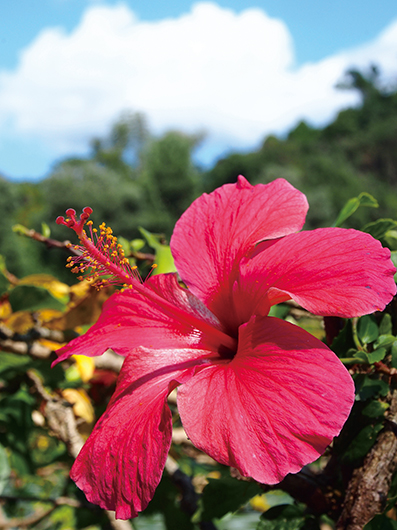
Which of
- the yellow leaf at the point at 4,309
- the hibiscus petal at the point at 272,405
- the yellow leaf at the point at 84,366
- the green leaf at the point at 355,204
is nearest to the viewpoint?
the hibiscus petal at the point at 272,405

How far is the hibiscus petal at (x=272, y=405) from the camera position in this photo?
34cm

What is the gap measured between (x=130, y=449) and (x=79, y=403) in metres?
0.56

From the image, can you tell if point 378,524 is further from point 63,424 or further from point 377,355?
point 63,424

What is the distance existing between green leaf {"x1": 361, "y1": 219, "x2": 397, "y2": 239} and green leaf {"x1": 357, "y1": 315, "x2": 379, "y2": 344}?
0.12 meters

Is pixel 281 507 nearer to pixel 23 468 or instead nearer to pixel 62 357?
pixel 62 357

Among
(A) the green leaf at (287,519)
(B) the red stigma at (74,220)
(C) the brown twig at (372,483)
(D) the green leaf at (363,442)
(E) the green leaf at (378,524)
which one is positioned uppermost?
(B) the red stigma at (74,220)

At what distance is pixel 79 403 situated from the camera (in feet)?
2.94

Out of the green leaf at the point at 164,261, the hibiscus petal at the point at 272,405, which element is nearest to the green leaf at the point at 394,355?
the hibiscus petal at the point at 272,405

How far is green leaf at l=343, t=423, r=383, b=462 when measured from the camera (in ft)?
1.43

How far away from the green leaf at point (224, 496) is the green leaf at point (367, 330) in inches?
8.6

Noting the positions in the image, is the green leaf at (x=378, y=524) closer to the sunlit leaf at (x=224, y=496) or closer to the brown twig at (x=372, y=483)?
the brown twig at (x=372, y=483)

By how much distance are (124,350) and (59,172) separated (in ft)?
71.1

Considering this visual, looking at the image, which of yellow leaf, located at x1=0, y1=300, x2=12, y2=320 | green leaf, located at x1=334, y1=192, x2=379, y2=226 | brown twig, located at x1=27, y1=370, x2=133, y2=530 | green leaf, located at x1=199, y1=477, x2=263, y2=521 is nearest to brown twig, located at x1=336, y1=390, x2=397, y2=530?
green leaf, located at x1=199, y1=477, x2=263, y2=521

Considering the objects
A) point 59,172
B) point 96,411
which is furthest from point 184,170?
point 96,411
